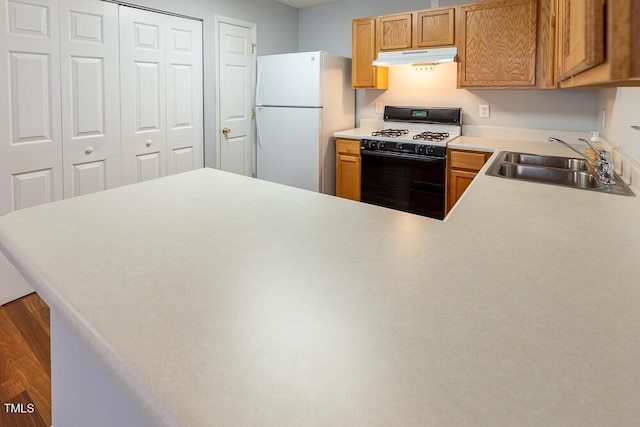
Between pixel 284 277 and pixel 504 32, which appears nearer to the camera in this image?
pixel 284 277

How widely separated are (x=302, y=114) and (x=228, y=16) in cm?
114

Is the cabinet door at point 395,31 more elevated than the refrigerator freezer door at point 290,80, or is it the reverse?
the cabinet door at point 395,31

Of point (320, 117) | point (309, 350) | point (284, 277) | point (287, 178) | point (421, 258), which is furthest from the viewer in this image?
point (287, 178)

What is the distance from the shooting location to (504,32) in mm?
3250

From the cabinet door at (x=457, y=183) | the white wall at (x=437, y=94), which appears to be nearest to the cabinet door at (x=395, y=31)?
the white wall at (x=437, y=94)

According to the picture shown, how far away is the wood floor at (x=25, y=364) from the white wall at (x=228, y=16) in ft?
6.31

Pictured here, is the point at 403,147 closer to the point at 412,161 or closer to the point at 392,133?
the point at 412,161

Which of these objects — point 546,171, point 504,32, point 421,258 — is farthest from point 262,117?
point 421,258

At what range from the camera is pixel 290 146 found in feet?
13.5

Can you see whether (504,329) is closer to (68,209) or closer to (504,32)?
(68,209)

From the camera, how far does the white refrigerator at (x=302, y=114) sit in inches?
153

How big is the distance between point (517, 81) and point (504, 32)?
1.32 feet

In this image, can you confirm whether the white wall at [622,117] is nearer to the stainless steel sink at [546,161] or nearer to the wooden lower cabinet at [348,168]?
the stainless steel sink at [546,161]

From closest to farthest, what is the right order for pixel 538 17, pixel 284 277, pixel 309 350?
pixel 309 350, pixel 284 277, pixel 538 17
